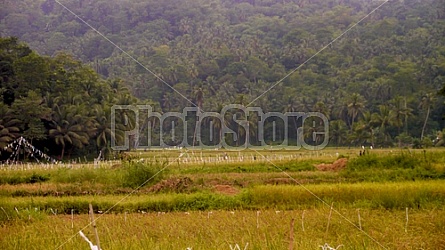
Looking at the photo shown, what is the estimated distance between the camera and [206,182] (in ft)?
64.8

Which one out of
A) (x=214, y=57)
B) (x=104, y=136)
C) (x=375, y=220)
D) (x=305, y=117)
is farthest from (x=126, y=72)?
(x=375, y=220)

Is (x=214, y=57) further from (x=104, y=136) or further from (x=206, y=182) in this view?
(x=206, y=182)

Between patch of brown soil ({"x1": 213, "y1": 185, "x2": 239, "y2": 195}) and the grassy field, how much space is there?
0.04 metres

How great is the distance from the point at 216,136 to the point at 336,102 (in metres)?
14.6

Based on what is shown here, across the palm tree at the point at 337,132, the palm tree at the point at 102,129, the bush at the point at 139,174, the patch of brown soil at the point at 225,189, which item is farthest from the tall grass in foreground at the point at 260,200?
the palm tree at the point at 337,132

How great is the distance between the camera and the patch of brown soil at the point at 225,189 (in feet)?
57.3

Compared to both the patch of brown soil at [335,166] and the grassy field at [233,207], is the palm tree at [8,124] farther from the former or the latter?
the patch of brown soil at [335,166]

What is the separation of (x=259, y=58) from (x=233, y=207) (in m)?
67.7

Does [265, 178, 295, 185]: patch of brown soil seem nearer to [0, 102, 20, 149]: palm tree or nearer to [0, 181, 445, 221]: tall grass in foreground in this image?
[0, 181, 445, 221]: tall grass in foreground

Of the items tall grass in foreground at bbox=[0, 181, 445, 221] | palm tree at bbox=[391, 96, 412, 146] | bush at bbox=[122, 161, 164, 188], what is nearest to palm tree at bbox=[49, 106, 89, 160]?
bush at bbox=[122, 161, 164, 188]

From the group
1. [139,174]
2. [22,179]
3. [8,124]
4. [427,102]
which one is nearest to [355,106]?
[427,102]

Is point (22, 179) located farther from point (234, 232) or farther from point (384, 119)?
point (384, 119)

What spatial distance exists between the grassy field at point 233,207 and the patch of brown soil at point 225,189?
0.04m

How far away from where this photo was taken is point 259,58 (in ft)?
265
